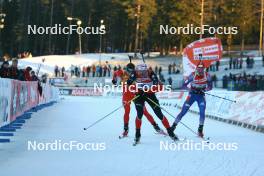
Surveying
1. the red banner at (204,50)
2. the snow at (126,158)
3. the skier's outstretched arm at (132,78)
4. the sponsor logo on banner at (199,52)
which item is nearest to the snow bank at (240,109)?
the snow at (126,158)

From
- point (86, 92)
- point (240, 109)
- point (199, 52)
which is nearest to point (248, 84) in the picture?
point (199, 52)

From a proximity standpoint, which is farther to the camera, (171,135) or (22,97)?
(22,97)

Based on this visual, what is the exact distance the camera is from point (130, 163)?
9.84 m

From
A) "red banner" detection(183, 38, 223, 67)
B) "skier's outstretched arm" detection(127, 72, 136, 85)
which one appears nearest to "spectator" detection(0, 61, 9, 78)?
"skier's outstretched arm" detection(127, 72, 136, 85)

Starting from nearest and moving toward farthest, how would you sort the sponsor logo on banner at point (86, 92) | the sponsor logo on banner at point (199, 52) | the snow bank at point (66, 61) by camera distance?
the sponsor logo on banner at point (199, 52), the sponsor logo on banner at point (86, 92), the snow bank at point (66, 61)

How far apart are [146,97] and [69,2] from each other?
85.8 metres

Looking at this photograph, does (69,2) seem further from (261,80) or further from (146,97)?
(146,97)

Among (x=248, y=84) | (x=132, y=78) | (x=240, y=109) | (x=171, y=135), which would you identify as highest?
(x=132, y=78)

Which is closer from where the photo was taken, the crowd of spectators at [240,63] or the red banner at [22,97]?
the red banner at [22,97]

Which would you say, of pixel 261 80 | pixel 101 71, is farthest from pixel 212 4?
pixel 261 80

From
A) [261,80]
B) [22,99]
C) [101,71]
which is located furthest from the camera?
[101,71]

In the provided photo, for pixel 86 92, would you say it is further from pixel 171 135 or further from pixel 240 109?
pixel 171 135

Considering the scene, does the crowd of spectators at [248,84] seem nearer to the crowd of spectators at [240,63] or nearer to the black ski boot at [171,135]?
the crowd of spectators at [240,63]

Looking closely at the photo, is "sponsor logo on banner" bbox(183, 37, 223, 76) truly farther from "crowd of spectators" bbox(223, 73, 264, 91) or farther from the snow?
the snow
